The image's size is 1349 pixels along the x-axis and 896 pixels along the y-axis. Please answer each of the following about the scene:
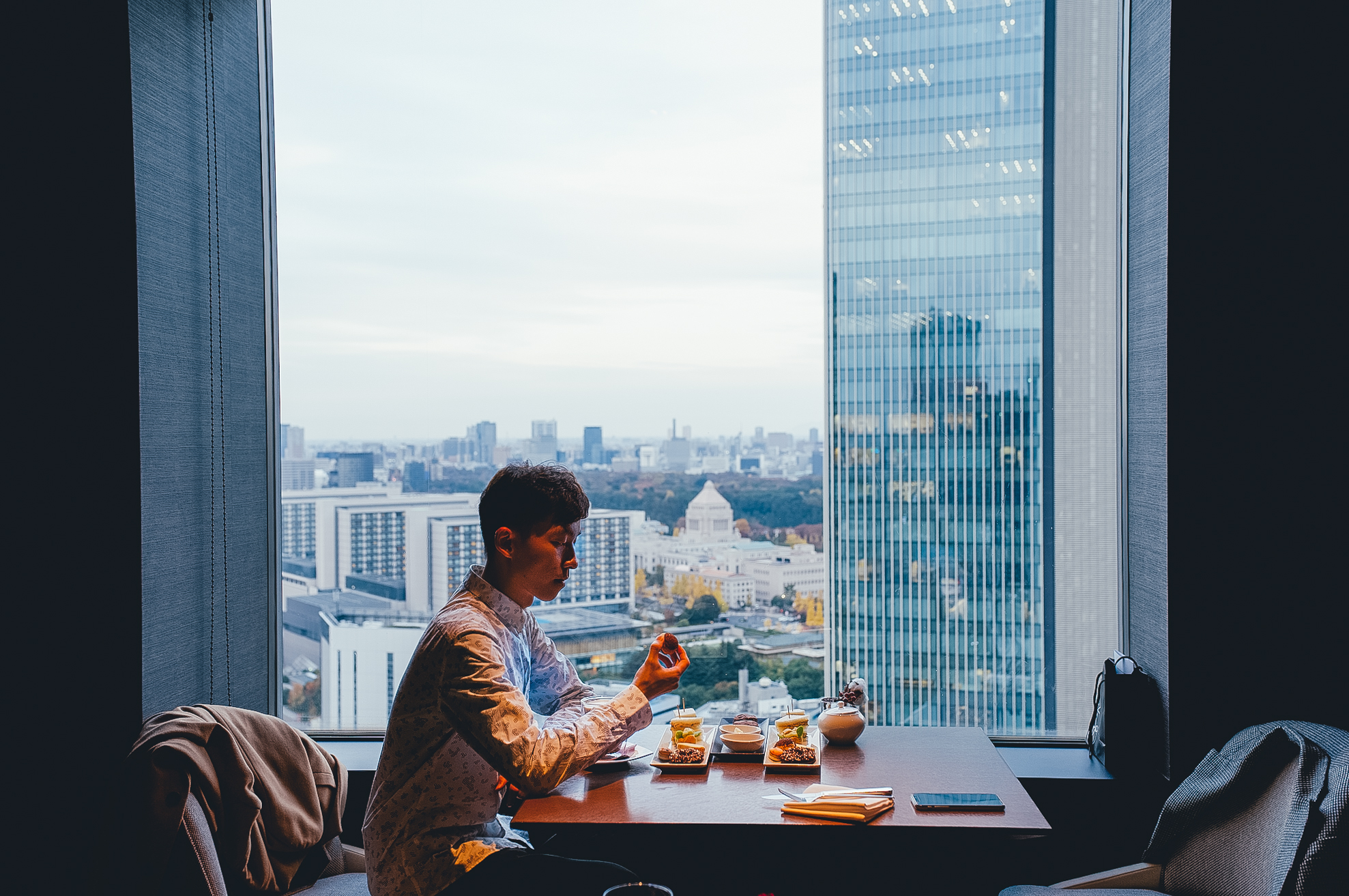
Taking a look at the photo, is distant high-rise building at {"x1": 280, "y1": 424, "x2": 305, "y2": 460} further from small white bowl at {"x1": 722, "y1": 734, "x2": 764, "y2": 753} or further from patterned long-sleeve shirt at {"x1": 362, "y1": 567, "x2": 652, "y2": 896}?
small white bowl at {"x1": 722, "y1": 734, "x2": 764, "y2": 753}

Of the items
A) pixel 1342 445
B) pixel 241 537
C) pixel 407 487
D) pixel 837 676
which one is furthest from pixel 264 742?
pixel 1342 445

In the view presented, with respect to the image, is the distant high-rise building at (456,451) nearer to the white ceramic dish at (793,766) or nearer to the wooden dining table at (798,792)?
the wooden dining table at (798,792)

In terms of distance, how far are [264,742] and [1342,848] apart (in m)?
2.33

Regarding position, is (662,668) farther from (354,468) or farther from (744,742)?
(354,468)

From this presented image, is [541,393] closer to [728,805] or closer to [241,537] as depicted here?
[241,537]

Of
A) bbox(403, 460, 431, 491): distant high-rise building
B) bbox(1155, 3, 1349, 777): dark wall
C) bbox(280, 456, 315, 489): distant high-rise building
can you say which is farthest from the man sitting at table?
bbox(1155, 3, 1349, 777): dark wall

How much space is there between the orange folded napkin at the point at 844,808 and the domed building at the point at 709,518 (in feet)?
3.92

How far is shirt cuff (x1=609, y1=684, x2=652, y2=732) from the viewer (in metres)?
1.99

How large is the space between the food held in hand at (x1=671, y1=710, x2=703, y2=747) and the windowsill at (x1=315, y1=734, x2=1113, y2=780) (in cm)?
87

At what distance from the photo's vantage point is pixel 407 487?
3.06 metres

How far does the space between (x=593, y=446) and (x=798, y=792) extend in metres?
1.47

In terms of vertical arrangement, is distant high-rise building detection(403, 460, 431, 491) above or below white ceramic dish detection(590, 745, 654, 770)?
above

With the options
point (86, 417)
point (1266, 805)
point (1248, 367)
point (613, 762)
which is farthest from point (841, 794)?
point (86, 417)

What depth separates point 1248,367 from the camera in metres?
2.36
